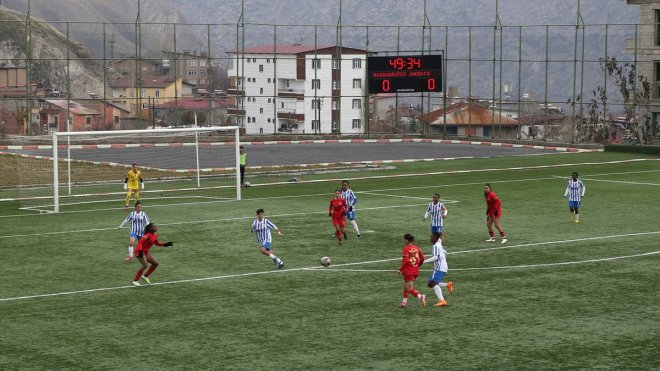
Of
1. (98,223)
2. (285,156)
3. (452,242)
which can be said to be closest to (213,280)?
(452,242)

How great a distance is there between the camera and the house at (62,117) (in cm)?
7906

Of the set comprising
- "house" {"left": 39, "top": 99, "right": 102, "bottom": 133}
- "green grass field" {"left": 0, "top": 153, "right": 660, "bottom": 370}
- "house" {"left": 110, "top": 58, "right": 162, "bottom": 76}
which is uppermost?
"house" {"left": 110, "top": 58, "right": 162, "bottom": 76}

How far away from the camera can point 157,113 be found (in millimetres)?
92750

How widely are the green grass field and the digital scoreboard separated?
95.2ft

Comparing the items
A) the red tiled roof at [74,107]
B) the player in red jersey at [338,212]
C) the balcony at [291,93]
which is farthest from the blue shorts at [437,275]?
the balcony at [291,93]

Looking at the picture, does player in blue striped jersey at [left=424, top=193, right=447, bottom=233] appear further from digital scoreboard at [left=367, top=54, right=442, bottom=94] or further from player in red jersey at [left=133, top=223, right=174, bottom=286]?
digital scoreboard at [left=367, top=54, right=442, bottom=94]

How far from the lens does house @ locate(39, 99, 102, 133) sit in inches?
3113

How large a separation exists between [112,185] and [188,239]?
1753 cm

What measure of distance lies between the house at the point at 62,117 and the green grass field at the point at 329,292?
1300 inches

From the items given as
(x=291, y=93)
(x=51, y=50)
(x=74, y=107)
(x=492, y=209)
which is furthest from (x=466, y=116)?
(x=51, y=50)

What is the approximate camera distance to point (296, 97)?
89.8 meters

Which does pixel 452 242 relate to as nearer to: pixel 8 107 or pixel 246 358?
pixel 246 358

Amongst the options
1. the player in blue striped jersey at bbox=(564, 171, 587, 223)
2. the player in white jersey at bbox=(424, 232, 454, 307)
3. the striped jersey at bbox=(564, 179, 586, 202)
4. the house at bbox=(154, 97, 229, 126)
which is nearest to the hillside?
the house at bbox=(154, 97, 229, 126)

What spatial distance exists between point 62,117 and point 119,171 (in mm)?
25283
